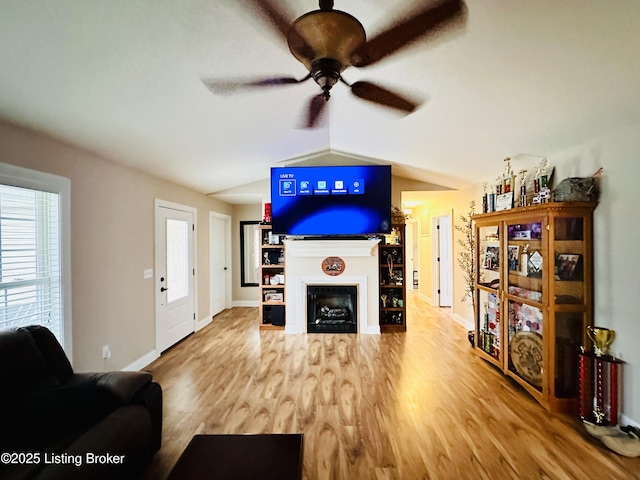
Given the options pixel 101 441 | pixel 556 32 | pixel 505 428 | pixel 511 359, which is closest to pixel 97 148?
pixel 101 441

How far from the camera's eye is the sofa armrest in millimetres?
1793

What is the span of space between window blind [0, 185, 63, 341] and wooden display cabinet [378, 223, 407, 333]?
4044mm

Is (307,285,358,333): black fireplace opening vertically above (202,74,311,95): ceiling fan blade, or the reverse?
(202,74,311,95): ceiling fan blade

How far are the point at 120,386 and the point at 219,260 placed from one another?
14.1 feet

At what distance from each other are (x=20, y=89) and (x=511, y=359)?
14.7 feet

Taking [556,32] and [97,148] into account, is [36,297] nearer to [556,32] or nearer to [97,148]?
[97,148]

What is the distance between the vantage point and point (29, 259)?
2205 millimetres

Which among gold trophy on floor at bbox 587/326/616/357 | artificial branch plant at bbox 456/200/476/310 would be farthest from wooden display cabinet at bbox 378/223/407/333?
gold trophy on floor at bbox 587/326/616/357

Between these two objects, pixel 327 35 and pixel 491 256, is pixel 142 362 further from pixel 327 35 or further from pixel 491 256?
pixel 491 256

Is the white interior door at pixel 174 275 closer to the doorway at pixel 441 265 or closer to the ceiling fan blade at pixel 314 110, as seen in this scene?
the ceiling fan blade at pixel 314 110

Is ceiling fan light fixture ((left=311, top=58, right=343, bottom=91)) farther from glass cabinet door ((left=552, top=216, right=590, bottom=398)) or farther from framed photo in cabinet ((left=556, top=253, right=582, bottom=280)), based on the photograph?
framed photo in cabinet ((left=556, top=253, right=582, bottom=280))

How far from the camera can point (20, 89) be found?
1742 mm

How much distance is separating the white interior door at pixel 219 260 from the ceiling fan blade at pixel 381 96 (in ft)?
14.5

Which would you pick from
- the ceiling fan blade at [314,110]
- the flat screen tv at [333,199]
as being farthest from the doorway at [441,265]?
the ceiling fan blade at [314,110]
